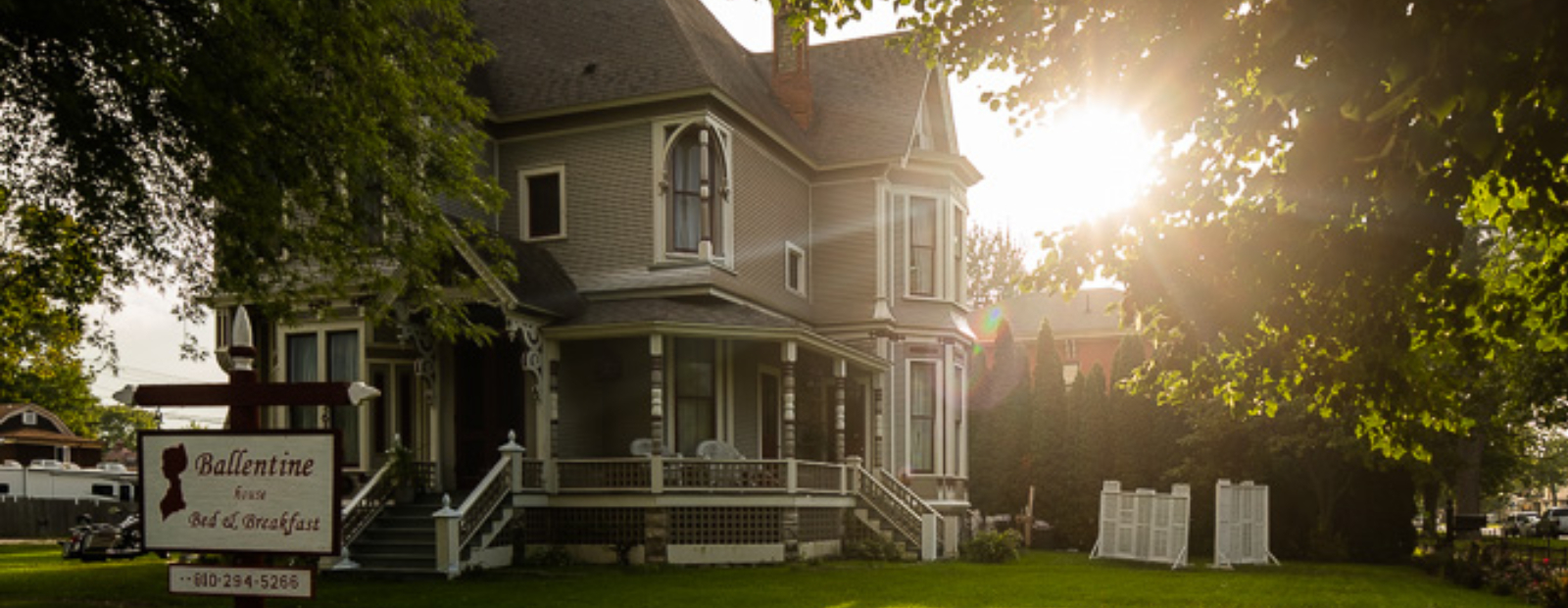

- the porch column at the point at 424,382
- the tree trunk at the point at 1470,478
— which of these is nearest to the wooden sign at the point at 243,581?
the porch column at the point at 424,382

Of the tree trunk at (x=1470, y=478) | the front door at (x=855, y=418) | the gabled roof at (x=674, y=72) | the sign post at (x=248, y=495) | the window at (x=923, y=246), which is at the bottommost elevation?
the tree trunk at (x=1470, y=478)

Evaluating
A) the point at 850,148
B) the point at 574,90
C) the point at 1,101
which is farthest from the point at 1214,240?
the point at 850,148

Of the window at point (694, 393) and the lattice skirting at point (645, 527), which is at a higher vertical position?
the window at point (694, 393)

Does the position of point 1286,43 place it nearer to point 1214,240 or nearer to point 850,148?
point 1214,240

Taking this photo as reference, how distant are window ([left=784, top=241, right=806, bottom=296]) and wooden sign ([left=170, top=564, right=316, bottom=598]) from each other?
66.0 feet

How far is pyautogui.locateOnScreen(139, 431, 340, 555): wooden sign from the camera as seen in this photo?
731cm

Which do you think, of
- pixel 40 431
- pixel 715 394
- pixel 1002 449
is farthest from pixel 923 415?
pixel 40 431

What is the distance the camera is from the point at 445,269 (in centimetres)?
2150

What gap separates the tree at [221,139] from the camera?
42.9 ft

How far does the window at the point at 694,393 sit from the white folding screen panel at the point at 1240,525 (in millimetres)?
10008

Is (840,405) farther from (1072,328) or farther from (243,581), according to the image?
(1072,328)

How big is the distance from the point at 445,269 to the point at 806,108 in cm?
1097

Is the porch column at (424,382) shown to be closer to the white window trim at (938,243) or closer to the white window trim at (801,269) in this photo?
the white window trim at (801,269)

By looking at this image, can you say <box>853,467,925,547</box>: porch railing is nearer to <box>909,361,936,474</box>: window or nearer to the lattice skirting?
the lattice skirting
